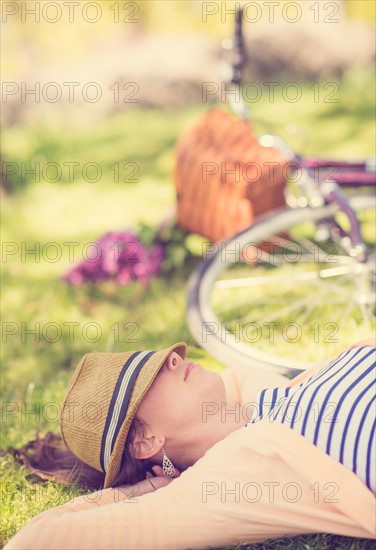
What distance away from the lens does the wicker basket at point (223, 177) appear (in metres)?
3.53

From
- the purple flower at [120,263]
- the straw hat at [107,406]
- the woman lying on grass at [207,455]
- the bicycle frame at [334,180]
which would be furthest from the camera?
the purple flower at [120,263]

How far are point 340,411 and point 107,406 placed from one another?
26.5 inches

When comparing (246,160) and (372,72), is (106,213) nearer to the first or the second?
(246,160)

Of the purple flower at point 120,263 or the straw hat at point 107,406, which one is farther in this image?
the purple flower at point 120,263

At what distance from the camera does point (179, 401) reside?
2189mm

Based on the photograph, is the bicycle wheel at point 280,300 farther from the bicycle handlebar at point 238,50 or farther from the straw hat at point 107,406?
the bicycle handlebar at point 238,50

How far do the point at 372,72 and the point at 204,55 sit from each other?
5.33 feet

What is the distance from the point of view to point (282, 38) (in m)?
7.50

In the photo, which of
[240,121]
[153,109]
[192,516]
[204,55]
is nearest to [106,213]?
[240,121]

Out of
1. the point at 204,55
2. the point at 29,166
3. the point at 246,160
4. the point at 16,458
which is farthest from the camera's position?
the point at 204,55

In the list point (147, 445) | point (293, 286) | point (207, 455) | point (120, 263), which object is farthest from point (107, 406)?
point (120, 263)

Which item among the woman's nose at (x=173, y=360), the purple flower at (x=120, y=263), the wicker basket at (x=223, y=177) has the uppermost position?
the wicker basket at (x=223, y=177)

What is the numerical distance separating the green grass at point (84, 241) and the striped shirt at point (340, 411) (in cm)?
32

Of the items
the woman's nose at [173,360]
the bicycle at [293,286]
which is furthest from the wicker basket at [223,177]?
the woman's nose at [173,360]
